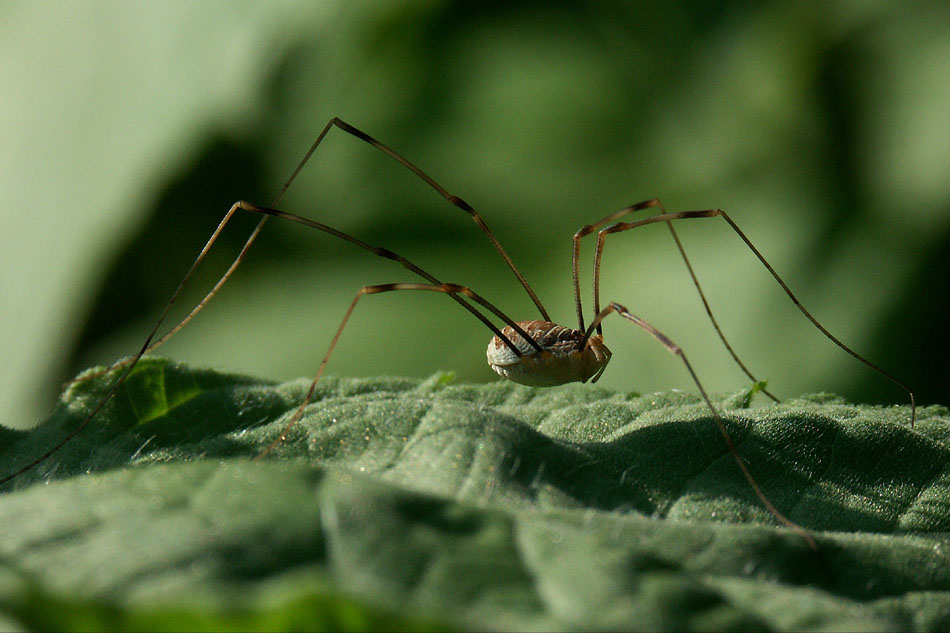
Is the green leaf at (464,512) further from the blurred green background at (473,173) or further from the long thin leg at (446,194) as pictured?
the blurred green background at (473,173)

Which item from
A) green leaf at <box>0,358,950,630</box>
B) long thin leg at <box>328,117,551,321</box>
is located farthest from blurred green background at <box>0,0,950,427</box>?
green leaf at <box>0,358,950,630</box>

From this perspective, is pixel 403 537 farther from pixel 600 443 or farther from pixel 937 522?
pixel 937 522

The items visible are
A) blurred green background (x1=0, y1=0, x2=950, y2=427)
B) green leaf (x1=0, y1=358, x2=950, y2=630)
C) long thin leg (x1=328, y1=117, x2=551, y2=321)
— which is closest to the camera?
green leaf (x1=0, y1=358, x2=950, y2=630)

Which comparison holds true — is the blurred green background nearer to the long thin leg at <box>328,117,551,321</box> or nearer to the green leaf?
the long thin leg at <box>328,117,551,321</box>

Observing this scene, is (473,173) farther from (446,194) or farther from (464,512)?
(464,512)

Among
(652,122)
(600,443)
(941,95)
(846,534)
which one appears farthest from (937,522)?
(652,122)

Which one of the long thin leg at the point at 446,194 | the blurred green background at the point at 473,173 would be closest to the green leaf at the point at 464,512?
the long thin leg at the point at 446,194
